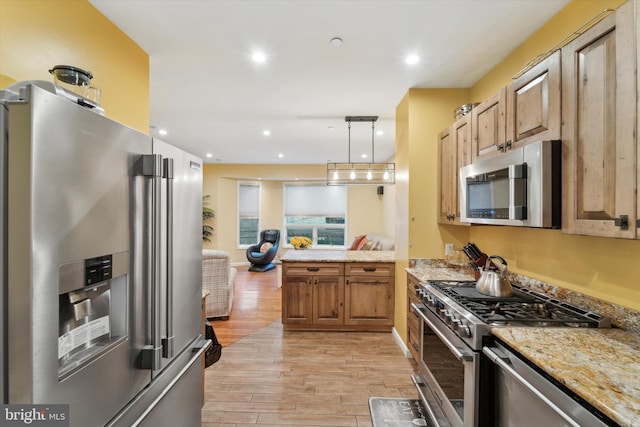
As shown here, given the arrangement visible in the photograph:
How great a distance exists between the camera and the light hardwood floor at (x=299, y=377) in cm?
215

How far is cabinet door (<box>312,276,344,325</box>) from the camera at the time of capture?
11.9 ft

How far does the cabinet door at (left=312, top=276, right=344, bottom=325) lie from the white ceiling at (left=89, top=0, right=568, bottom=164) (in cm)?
217

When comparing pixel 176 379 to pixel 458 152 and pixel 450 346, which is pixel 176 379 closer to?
pixel 450 346

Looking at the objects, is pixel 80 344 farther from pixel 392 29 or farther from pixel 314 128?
pixel 314 128

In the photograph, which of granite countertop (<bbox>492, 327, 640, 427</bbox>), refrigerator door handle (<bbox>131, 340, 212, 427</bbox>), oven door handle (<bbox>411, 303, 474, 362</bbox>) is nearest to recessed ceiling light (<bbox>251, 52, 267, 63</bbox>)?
refrigerator door handle (<bbox>131, 340, 212, 427</bbox>)

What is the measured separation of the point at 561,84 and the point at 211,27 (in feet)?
7.02

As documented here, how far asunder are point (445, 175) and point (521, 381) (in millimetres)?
2037

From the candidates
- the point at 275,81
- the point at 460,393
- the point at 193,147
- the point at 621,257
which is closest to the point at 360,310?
A: the point at 460,393

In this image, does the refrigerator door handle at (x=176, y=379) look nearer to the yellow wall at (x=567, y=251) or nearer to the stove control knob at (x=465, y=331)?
the stove control knob at (x=465, y=331)

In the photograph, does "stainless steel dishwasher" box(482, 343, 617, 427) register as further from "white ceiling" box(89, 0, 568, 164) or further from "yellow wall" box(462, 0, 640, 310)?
"white ceiling" box(89, 0, 568, 164)

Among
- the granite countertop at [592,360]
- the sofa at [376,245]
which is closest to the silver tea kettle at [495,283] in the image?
the granite countertop at [592,360]

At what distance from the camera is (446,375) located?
171cm

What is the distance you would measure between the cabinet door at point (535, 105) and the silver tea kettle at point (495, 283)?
0.81 meters

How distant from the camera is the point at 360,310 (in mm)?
3596
